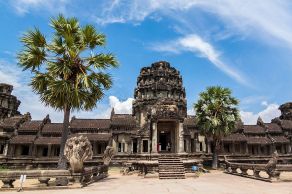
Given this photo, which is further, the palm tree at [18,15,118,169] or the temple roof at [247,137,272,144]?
the temple roof at [247,137,272,144]

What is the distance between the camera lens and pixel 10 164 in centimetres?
3531

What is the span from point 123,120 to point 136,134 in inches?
179

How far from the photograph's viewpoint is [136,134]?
3469 centimetres

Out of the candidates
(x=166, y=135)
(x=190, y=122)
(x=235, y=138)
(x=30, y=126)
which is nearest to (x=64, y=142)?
(x=166, y=135)

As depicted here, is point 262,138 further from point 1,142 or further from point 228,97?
point 1,142

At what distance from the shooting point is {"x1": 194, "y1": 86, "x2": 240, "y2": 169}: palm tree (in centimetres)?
2923

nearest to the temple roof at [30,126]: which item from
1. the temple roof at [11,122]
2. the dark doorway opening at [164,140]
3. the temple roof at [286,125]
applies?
the temple roof at [11,122]

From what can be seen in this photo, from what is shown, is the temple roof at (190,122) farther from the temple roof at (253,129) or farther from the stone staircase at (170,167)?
the stone staircase at (170,167)

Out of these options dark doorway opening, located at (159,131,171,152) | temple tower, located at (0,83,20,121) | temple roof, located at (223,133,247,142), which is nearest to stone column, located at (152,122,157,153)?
dark doorway opening, located at (159,131,171,152)

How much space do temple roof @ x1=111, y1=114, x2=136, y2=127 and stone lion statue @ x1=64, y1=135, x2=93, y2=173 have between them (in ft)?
69.4

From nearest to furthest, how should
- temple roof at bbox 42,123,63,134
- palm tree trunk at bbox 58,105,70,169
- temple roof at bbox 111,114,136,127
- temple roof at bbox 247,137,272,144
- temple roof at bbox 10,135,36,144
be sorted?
palm tree trunk at bbox 58,105,70,169 → temple roof at bbox 10,135,36,144 → temple roof at bbox 111,114,136,127 → temple roof at bbox 42,123,63,134 → temple roof at bbox 247,137,272,144

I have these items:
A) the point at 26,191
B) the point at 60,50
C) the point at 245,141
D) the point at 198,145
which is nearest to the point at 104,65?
the point at 60,50

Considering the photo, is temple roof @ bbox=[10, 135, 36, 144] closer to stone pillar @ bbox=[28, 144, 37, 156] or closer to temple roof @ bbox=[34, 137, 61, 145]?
temple roof @ bbox=[34, 137, 61, 145]

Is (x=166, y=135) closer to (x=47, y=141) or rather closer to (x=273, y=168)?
(x=273, y=168)
